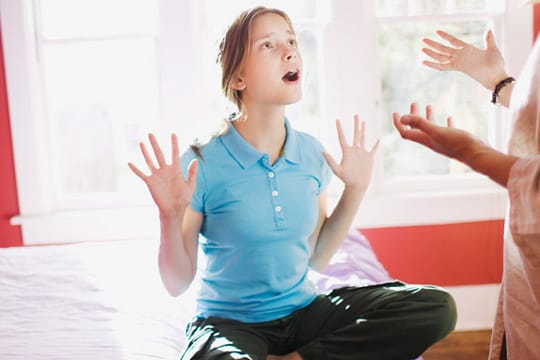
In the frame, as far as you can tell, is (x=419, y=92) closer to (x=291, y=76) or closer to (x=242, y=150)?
(x=291, y=76)

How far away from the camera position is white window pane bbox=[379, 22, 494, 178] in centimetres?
301

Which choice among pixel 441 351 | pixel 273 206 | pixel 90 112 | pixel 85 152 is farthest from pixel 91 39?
pixel 441 351

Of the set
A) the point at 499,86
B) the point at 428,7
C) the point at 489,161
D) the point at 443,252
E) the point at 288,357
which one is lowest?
the point at 443,252

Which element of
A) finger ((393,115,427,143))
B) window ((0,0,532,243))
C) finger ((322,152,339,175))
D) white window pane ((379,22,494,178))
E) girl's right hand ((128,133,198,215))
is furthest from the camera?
white window pane ((379,22,494,178))

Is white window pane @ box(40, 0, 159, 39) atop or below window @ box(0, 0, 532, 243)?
atop

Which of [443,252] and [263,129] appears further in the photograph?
[443,252]

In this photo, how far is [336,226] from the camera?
1837 millimetres

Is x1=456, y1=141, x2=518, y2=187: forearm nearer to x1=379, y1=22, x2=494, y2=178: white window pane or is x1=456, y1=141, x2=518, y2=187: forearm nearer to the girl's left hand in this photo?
the girl's left hand

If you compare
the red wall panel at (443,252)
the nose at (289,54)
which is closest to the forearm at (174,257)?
the nose at (289,54)

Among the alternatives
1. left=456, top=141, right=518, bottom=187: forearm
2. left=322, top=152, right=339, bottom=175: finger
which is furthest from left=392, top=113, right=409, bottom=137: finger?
left=322, top=152, right=339, bottom=175: finger

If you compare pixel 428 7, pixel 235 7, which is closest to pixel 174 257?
pixel 235 7

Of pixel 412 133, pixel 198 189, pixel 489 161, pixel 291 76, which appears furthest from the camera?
pixel 291 76

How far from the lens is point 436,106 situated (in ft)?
10.2

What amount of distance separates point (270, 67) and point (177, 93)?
1.26 m
